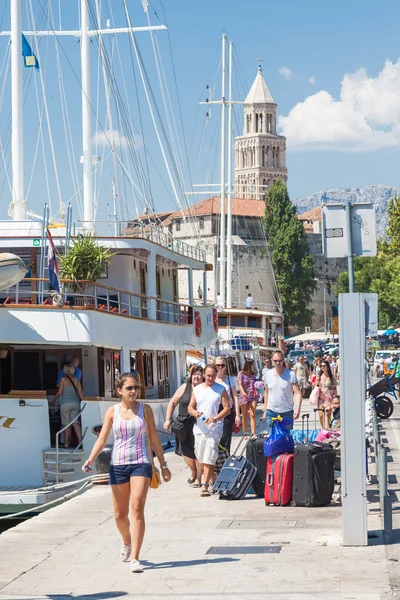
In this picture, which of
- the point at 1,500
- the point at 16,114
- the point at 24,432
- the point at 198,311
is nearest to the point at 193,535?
the point at 1,500

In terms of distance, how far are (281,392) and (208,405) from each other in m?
1.03

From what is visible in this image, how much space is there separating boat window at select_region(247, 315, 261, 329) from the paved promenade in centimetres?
4288

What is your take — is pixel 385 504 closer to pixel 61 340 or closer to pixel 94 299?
pixel 61 340

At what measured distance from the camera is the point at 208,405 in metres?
13.2

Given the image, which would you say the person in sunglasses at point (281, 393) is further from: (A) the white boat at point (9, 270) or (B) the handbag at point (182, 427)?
(A) the white boat at point (9, 270)

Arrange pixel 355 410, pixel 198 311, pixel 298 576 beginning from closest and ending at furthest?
pixel 298 576, pixel 355 410, pixel 198 311

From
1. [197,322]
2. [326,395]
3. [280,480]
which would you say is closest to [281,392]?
[280,480]

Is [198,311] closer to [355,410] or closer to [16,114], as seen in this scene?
[16,114]

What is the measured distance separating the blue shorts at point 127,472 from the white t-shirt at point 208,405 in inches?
175

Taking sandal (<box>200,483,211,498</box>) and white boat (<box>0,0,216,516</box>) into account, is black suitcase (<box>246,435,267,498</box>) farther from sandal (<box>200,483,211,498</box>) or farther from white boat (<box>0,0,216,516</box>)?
white boat (<box>0,0,216,516</box>)

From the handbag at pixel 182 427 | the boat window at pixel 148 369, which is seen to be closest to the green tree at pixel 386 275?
the boat window at pixel 148 369

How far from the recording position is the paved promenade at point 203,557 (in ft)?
25.8

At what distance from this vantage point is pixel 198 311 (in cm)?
2898

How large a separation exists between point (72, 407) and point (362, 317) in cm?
885
